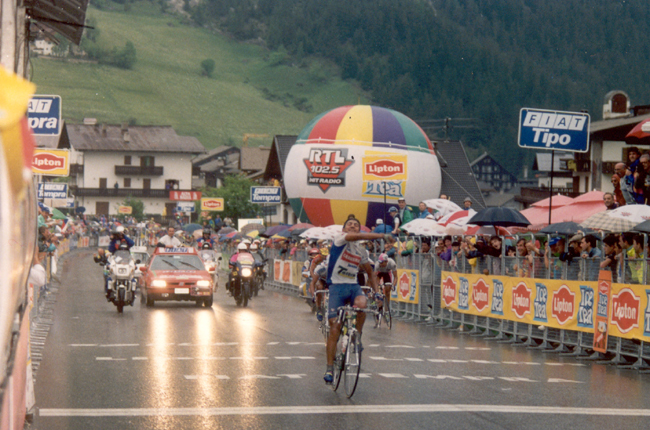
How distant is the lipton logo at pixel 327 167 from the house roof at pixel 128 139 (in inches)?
3731

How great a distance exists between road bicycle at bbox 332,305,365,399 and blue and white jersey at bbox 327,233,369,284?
33cm

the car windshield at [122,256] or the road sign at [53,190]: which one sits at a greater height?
the road sign at [53,190]

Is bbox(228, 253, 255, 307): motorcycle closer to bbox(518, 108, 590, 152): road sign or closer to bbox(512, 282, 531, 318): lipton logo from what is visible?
bbox(518, 108, 590, 152): road sign

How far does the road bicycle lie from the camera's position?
1050 centimetres

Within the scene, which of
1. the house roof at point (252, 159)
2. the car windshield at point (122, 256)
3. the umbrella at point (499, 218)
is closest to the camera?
the umbrella at point (499, 218)

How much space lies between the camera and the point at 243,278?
26.5 meters

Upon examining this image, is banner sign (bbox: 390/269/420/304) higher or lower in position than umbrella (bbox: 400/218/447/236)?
lower

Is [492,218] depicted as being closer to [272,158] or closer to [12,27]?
[12,27]

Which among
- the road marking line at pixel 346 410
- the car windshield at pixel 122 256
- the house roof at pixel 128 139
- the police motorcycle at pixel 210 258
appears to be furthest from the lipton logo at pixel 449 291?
the house roof at pixel 128 139

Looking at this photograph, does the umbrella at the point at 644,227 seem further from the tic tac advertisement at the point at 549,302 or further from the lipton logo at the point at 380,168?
the lipton logo at the point at 380,168

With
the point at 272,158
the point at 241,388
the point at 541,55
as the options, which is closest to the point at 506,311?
the point at 241,388

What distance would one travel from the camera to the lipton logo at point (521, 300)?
17.4 m

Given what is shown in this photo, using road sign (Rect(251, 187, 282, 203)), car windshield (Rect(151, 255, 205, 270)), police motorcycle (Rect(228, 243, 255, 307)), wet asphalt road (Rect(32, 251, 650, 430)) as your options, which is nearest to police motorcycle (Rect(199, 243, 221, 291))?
police motorcycle (Rect(228, 243, 255, 307))

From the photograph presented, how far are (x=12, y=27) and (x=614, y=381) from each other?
26.9 ft
